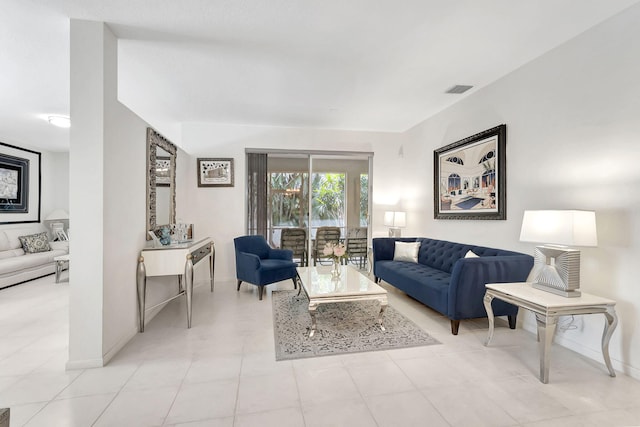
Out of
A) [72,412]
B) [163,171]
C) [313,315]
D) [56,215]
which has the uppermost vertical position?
[163,171]

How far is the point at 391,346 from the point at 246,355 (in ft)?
4.18

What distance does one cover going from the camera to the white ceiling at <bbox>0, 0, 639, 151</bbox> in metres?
2.15

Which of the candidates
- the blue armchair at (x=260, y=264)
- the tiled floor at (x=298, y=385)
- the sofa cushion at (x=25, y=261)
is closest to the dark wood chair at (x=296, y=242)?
the blue armchair at (x=260, y=264)

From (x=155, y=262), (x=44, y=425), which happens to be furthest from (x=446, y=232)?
(x=44, y=425)

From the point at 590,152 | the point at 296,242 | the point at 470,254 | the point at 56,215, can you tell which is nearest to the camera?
the point at 590,152

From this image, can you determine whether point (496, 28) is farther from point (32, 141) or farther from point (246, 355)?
point (32, 141)

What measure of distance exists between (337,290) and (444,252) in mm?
1840

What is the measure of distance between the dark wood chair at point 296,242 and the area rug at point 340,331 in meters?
1.57

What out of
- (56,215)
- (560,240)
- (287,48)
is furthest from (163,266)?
(56,215)

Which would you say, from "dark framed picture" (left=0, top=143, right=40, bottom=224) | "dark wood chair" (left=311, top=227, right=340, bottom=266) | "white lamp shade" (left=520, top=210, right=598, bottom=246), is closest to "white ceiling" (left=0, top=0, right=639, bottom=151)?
"white lamp shade" (left=520, top=210, right=598, bottom=246)

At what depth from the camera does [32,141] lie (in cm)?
577

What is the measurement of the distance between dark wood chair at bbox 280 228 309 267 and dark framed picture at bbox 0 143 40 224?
5.35 meters

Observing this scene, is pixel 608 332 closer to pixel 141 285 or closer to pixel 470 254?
pixel 470 254

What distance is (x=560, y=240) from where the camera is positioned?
2.13 metres
